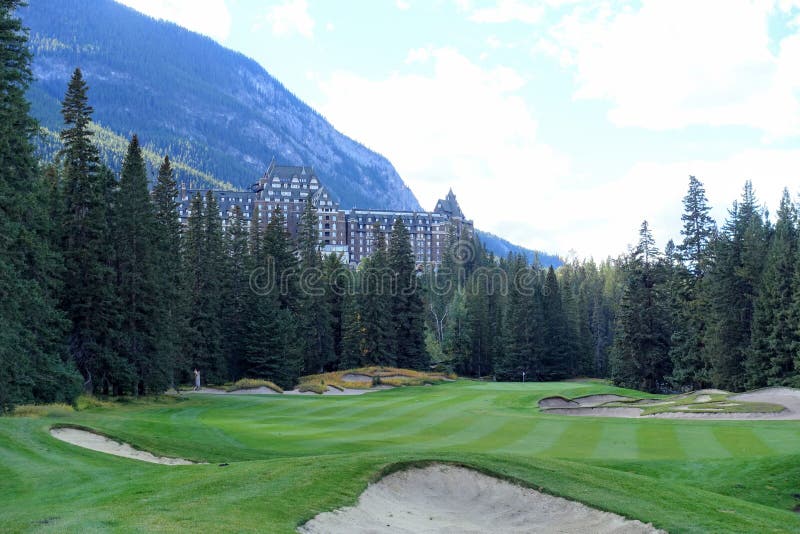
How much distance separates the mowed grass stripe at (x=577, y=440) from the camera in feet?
74.9

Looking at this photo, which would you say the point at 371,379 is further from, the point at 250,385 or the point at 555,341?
the point at 555,341

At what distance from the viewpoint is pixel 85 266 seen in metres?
39.6

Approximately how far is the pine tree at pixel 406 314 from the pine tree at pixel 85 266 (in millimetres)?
43181

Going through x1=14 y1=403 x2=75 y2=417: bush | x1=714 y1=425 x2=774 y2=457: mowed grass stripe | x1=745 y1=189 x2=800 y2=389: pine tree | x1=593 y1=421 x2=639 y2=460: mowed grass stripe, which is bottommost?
x1=593 y1=421 x2=639 y2=460: mowed grass stripe

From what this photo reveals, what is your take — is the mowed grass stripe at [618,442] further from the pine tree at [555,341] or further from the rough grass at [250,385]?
the pine tree at [555,341]

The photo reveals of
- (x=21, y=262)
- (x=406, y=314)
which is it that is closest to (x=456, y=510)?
(x=21, y=262)

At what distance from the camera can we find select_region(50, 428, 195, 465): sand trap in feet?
63.7

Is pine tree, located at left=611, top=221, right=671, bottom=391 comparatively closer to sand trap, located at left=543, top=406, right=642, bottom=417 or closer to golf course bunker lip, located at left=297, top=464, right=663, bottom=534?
sand trap, located at left=543, top=406, right=642, bottom=417

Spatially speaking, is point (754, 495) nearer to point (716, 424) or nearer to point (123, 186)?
point (716, 424)

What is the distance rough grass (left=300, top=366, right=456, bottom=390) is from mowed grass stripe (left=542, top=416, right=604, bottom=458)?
3293cm

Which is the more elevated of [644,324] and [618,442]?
[644,324]

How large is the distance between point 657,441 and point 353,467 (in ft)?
45.9

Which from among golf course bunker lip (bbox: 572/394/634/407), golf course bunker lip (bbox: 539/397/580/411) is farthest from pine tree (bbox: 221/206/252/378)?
golf course bunker lip (bbox: 572/394/634/407)

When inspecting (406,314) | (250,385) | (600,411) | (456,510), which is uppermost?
(406,314)
